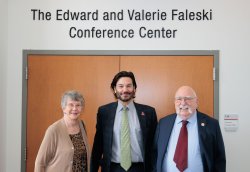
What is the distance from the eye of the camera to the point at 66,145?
2510 millimetres

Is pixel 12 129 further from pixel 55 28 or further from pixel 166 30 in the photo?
pixel 166 30

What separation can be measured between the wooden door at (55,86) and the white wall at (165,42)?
123mm

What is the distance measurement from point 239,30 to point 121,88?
1.60 m

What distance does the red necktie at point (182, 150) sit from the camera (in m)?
2.60

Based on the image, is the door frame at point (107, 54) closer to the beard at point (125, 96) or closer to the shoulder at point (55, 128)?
the beard at point (125, 96)

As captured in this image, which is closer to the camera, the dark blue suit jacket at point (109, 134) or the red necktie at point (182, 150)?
the red necktie at point (182, 150)

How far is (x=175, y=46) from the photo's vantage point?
11.9 feet

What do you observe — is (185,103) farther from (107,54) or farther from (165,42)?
(107,54)

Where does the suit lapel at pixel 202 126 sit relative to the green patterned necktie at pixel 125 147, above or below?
above

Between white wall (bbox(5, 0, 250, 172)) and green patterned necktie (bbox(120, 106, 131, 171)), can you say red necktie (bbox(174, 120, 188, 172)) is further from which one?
white wall (bbox(5, 0, 250, 172))

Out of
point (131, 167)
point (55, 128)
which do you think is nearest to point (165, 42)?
point (131, 167)

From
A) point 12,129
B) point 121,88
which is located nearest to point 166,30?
point 121,88

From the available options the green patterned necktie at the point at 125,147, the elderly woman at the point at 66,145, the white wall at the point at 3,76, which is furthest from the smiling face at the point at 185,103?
the white wall at the point at 3,76

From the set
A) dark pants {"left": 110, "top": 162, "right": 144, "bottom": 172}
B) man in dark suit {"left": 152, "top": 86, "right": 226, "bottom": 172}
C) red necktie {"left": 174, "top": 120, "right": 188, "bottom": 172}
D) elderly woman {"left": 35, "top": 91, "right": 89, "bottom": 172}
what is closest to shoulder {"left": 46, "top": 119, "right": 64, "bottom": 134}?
elderly woman {"left": 35, "top": 91, "right": 89, "bottom": 172}
